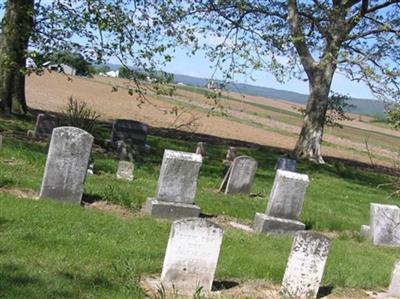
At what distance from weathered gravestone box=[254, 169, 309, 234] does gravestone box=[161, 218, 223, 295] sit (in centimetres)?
390

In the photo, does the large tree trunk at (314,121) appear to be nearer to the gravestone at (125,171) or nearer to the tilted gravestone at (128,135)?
the tilted gravestone at (128,135)

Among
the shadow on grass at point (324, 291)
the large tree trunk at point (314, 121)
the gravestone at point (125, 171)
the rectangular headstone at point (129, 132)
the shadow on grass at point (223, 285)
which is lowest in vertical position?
the shadow on grass at point (223, 285)

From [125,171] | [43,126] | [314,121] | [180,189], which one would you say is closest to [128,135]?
[43,126]

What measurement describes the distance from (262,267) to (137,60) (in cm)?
1004

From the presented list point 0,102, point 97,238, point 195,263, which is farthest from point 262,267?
point 0,102

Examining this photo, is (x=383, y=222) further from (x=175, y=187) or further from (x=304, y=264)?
(x=304, y=264)

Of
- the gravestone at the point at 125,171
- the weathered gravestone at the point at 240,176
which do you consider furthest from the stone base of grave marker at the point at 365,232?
the gravestone at the point at 125,171

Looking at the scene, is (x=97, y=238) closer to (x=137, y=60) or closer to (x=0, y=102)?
(x=137, y=60)

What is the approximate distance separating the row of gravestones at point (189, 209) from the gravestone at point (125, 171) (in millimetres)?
2449

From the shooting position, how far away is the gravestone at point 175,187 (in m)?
10.4

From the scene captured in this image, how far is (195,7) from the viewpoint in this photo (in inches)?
955

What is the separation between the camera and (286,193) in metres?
10.8

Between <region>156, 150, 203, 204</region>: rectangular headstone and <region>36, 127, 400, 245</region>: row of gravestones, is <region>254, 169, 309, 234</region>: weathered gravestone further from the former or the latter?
<region>156, 150, 203, 204</region>: rectangular headstone

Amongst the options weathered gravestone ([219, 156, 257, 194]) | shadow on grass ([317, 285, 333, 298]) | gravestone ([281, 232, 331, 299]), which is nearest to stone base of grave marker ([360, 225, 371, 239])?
weathered gravestone ([219, 156, 257, 194])
